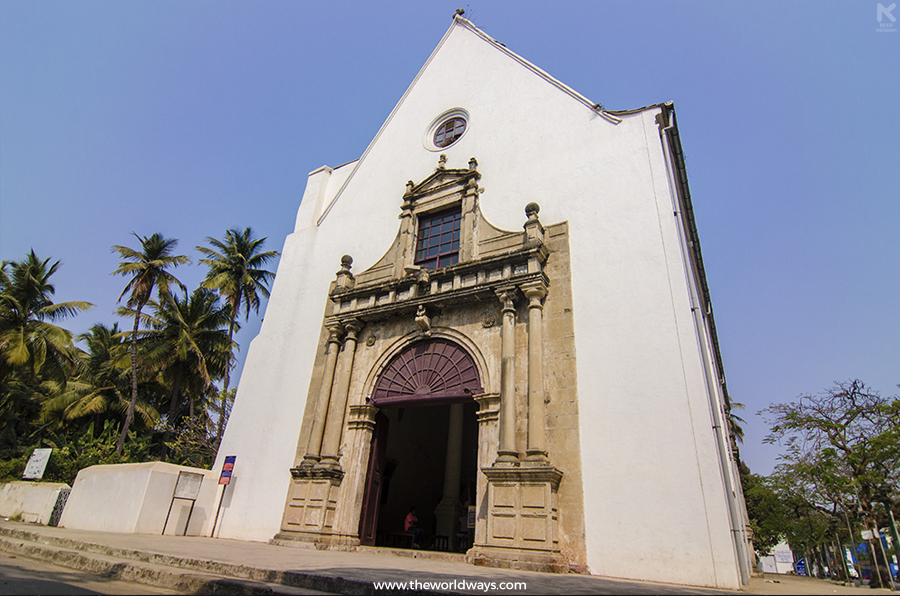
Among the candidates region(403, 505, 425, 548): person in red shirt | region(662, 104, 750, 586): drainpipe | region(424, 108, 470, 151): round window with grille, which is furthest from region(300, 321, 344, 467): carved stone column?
region(662, 104, 750, 586): drainpipe

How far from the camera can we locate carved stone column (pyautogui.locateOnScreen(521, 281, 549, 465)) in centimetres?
838

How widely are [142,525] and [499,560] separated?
7.99 meters

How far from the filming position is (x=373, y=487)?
1076 centimetres

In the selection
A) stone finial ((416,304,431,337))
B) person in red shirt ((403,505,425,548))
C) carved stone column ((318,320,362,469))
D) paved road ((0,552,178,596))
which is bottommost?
paved road ((0,552,178,596))

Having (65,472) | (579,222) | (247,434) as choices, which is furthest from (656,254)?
(65,472)

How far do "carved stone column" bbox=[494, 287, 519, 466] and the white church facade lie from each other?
0.04 metres

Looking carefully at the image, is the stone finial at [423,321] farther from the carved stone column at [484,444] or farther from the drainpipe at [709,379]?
the drainpipe at [709,379]

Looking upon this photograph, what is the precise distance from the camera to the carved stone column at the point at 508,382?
852 centimetres

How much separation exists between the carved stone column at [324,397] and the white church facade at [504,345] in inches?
1.9

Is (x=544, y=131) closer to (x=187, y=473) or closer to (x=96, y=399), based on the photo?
(x=187, y=473)

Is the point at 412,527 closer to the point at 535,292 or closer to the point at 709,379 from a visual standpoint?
the point at 535,292

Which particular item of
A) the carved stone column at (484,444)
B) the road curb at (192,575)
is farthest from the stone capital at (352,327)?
the road curb at (192,575)

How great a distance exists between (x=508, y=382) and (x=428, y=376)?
84.0 inches

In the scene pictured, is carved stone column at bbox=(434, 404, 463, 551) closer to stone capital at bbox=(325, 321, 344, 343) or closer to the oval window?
stone capital at bbox=(325, 321, 344, 343)
